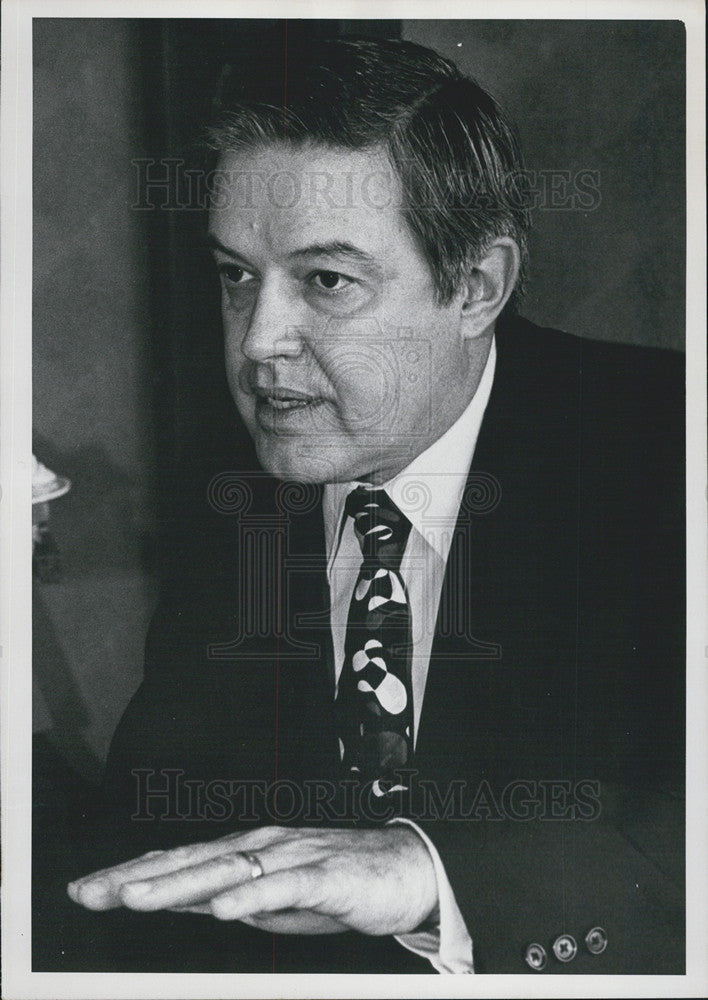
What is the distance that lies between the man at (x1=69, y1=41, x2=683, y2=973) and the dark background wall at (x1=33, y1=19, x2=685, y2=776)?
5cm

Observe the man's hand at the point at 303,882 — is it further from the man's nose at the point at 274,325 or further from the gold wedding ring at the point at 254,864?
the man's nose at the point at 274,325

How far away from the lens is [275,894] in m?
1.53

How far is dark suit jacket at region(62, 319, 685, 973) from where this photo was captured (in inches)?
61.3

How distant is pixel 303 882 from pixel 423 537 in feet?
1.98

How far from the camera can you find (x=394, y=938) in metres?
1.55

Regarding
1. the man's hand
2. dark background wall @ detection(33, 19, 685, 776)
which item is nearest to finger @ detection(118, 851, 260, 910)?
the man's hand

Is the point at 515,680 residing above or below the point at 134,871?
above

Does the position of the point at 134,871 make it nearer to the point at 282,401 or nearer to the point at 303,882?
the point at 303,882

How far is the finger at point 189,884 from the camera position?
5.05 ft

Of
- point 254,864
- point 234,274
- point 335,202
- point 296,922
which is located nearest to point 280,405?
point 234,274

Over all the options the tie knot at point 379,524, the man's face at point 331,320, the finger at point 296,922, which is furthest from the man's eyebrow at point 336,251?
the finger at point 296,922

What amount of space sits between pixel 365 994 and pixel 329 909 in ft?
0.57

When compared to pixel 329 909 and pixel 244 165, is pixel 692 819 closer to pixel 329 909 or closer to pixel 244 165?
pixel 329 909

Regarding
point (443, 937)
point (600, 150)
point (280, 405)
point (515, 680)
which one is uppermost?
point (600, 150)
